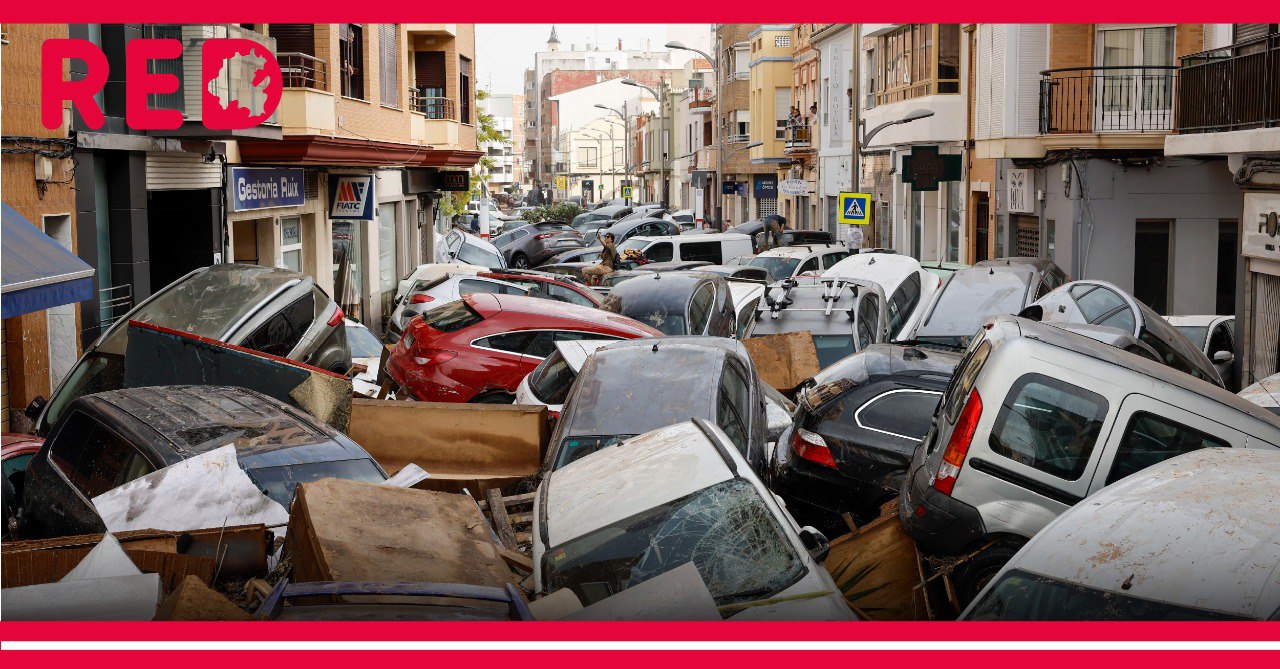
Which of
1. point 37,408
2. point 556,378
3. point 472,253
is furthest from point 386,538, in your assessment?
point 472,253

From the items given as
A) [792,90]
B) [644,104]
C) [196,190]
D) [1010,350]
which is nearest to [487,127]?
[792,90]

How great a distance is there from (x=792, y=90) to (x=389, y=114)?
3521 centimetres

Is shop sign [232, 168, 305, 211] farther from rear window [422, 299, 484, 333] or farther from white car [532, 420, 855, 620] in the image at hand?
white car [532, 420, 855, 620]

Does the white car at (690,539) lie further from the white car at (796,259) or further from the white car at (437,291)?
the white car at (796,259)

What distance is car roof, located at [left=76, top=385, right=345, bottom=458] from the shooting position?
25.7 feet

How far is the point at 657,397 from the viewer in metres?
→ 8.84

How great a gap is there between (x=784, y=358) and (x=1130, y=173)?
1241cm

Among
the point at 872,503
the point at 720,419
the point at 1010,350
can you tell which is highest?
the point at 1010,350

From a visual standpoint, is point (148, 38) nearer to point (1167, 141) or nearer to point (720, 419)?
point (720, 419)

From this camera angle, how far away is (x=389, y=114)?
1017 inches

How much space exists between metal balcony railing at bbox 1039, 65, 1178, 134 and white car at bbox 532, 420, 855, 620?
19.3 metres

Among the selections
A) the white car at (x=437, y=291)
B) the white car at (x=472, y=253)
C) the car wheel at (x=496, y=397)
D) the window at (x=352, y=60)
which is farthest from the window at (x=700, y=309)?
the white car at (x=472, y=253)

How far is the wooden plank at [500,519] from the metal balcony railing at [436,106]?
935 inches

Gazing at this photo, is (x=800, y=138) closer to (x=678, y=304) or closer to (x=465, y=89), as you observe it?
(x=465, y=89)
